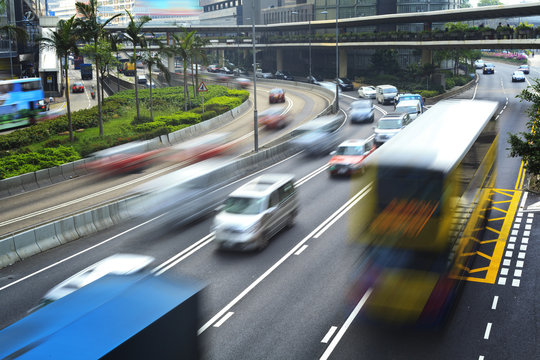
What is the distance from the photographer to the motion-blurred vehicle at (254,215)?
60.3 ft

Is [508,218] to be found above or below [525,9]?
below

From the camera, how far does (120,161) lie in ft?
103

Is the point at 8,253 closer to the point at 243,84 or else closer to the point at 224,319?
the point at 224,319

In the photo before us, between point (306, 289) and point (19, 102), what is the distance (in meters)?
38.7

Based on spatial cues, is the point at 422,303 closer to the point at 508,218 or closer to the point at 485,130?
the point at 485,130

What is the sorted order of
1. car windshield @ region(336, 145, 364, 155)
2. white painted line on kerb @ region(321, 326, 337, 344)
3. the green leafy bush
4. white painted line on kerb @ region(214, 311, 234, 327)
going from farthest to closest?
the green leafy bush, car windshield @ region(336, 145, 364, 155), white painted line on kerb @ region(214, 311, 234, 327), white painted line on kerb @ region(321, 326, 337, 344)

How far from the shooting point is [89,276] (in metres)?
14.8

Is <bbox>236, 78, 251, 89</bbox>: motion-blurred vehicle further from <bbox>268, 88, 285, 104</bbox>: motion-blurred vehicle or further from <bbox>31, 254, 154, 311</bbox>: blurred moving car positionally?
<bbox>31, 254, 154, 311</bbox>: blurred moving car

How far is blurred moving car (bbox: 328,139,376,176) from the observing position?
28.2 m

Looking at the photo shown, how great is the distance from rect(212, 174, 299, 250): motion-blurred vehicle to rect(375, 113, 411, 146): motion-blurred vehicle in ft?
46.2

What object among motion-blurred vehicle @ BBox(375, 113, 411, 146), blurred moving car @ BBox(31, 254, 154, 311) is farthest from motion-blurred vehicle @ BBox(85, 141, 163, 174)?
blurred moving car @ BBox(31, 254, 154, 311)

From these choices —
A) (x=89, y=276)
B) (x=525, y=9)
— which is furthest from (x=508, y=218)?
(x=525, y=9)

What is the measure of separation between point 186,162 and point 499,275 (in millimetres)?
19211

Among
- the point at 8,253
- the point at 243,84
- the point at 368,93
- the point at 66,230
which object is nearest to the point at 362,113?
the point at 368,93
